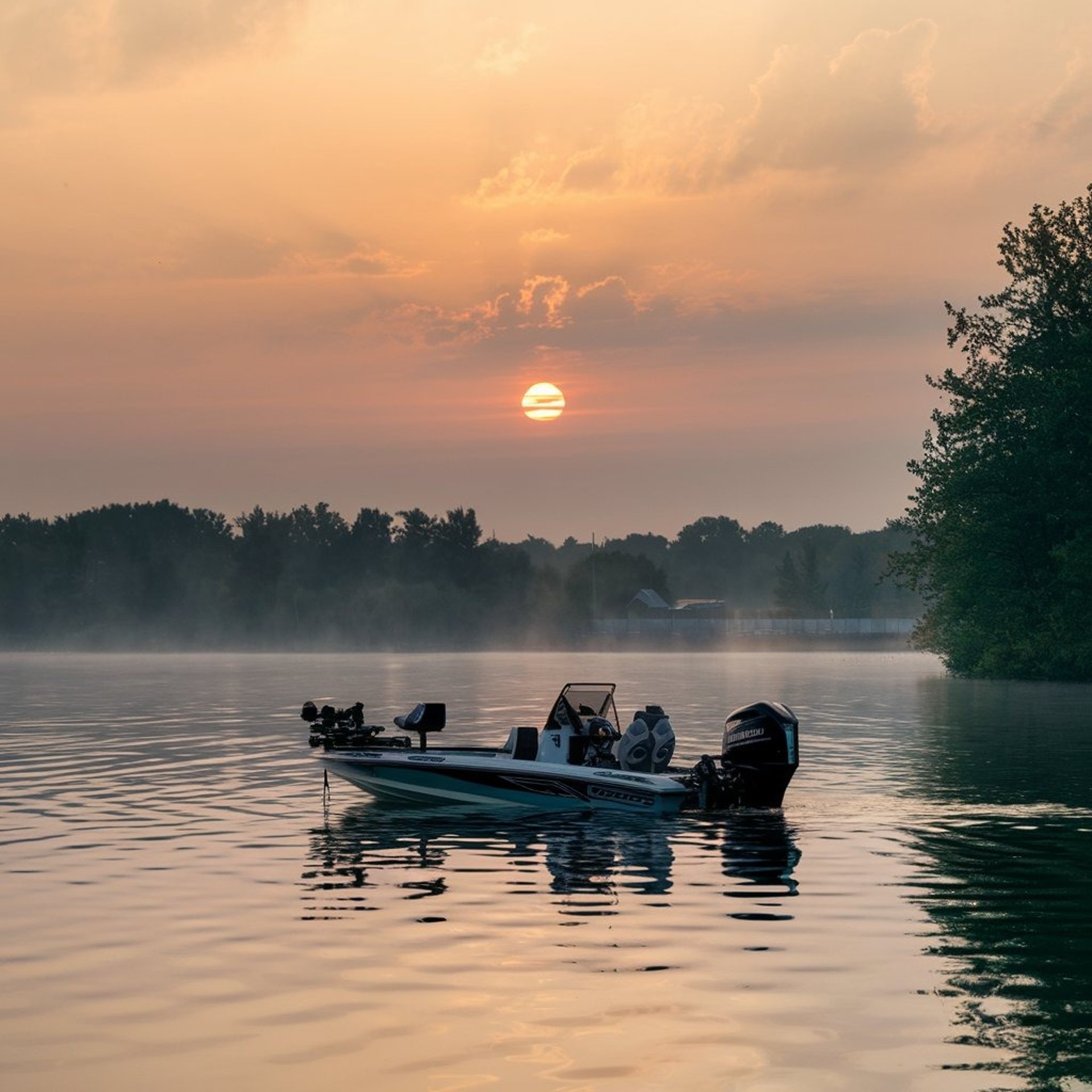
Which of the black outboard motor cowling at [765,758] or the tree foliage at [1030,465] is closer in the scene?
the black outboard motor cowling at [765,758]

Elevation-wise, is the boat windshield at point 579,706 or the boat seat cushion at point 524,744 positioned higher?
the boat windshield at point 579,706

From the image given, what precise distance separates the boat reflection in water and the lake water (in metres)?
0.09

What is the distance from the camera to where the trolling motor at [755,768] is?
92.2 feet

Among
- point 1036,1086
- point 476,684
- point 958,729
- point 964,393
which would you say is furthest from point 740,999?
point 476,684

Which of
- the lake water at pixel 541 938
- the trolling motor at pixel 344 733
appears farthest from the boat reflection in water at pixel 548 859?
the trolling motor at pixel 344 733

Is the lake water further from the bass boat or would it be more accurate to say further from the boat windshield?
the boat windshield

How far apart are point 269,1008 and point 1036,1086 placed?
603 centimetres

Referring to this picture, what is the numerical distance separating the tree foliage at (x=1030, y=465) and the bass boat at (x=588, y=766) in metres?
51.5

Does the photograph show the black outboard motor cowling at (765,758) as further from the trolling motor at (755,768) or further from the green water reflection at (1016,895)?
the green water reflection at (1016,895)

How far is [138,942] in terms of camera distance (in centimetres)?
1655

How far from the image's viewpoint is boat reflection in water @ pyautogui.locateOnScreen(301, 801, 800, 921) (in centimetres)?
1962

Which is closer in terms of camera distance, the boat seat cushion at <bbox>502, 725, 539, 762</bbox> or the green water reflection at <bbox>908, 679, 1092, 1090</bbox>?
the green water reflection at <bbox>908, 679, 1092, 1090</bbox>

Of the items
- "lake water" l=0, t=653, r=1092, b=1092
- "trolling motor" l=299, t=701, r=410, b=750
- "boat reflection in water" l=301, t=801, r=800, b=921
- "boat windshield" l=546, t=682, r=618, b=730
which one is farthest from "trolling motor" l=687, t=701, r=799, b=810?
"trolling motor" l=299, t=701, r=410, b=750

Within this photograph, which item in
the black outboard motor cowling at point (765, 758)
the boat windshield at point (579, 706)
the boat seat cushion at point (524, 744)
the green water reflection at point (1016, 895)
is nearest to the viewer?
the green water reflection at point (1016, 895)
